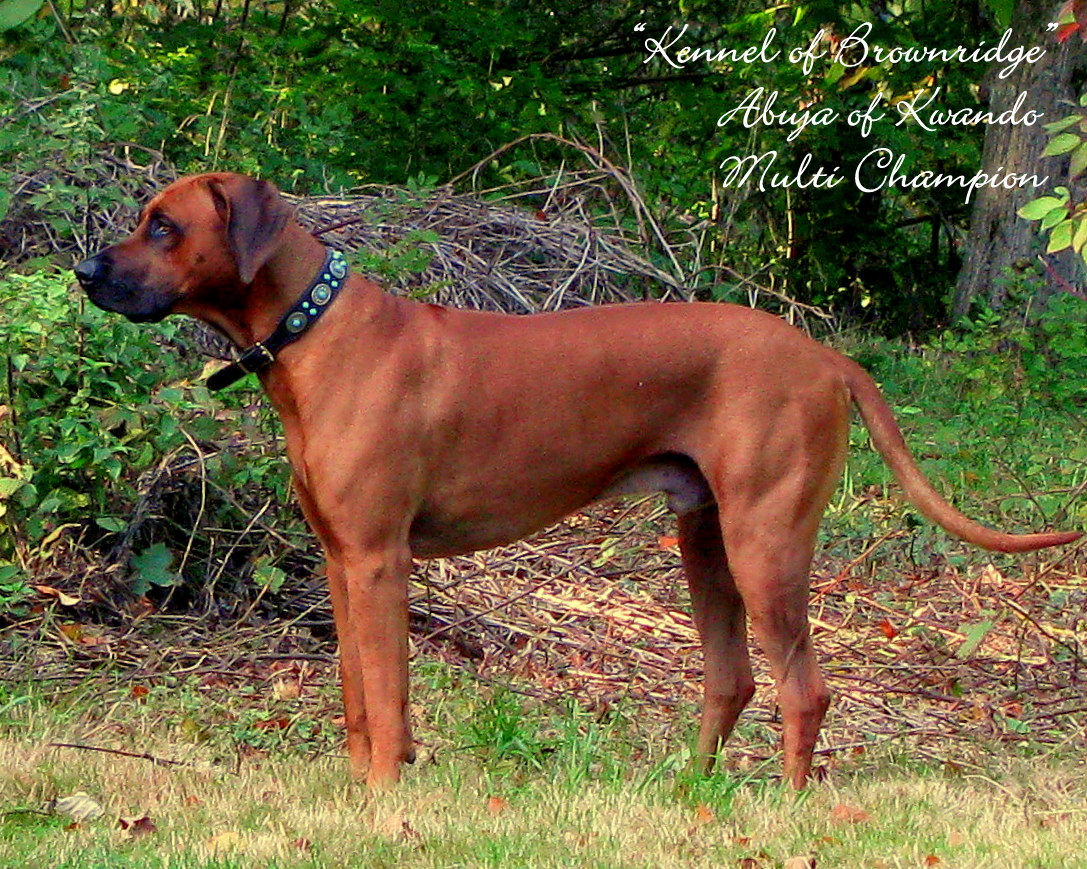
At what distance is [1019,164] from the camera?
37.3 ft

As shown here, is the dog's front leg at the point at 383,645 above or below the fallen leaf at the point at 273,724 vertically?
above

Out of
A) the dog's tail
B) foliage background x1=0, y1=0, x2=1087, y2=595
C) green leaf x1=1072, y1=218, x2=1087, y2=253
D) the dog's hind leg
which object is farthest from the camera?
foliage background x1=0, y1=0, x2=1087, y2=595

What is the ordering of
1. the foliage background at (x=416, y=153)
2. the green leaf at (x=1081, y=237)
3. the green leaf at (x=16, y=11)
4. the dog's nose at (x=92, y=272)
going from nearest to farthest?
the green leaf at (x=16, y=11), the dog's nose at (x=92, y=272), the green leaf at (x=1081, y=237), the foliage background at (x=416, y=153)

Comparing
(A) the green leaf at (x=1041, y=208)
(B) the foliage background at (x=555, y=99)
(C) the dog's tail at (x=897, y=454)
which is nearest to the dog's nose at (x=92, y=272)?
(C) the dog's tail at (x=897, y=454)

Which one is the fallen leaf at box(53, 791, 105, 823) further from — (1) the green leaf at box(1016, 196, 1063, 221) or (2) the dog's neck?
(1) the green leaf at box(1016, 196, 1063, 221)

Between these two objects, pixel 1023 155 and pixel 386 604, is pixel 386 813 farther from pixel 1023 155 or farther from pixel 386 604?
pixel 1023 155

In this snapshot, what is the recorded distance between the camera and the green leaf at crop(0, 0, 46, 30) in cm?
264

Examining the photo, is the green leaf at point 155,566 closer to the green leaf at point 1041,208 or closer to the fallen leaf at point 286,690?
the fallen leaf at point 286,690

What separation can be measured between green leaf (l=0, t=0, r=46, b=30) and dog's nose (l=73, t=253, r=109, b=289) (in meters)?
1.81

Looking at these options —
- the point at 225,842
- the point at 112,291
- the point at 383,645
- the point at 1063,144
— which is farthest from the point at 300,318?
the point at 1063,144

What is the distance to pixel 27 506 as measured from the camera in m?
5.94

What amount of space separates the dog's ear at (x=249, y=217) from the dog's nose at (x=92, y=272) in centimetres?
35

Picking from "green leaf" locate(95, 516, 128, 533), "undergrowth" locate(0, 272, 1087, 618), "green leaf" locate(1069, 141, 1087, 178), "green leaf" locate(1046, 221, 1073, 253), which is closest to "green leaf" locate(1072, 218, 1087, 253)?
"green leaf" locate(1046, 221, 1073, 253)

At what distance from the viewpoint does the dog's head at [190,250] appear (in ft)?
14.7
